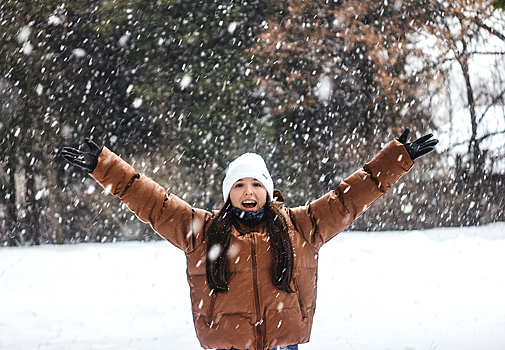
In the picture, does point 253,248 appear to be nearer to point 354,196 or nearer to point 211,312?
point 211,312

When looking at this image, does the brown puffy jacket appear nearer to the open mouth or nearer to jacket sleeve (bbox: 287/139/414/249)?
jacket sleeve (bbox: 287/139/414/249)

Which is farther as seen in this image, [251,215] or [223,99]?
[223,99]

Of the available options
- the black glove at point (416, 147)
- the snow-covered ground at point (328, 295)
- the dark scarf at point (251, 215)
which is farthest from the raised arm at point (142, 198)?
the snow-covered ground at point (328, 295)

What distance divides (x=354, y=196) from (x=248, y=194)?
1.60 ft

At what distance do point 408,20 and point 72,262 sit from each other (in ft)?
22.4

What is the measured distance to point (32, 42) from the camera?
24.1ft

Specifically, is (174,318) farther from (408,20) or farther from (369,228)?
(408,20)

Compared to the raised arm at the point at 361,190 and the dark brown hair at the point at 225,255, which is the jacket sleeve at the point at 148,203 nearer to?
the dark brown hair at the point at 225,255

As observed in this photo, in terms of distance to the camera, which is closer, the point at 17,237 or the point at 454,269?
the point at 454,269

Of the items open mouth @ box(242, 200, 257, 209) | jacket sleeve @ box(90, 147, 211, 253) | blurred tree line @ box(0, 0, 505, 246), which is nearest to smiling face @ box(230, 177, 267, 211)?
open mouth @ box(242, 200, 257, 209)

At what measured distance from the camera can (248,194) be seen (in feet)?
6.88

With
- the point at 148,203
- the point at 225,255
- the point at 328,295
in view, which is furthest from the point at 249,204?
the point at 328,295

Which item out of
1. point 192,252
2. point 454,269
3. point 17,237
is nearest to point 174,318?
point 192,252

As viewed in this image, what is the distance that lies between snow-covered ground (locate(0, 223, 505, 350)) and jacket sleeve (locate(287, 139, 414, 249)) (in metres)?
1.76
